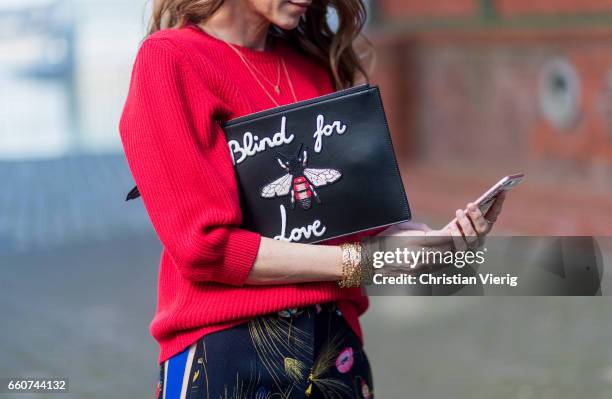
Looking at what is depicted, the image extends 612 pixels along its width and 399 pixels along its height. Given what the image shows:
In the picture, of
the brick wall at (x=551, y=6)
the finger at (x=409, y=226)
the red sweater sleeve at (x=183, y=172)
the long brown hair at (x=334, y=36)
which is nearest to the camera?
the red sweater sleeve at (x=183, y=172)

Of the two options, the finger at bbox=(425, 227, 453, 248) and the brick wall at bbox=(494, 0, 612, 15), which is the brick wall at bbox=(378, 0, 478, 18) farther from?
the finger at bbox=(425, 227, 453, 248)

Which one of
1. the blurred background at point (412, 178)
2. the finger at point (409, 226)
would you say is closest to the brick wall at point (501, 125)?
the blurred background at point (412, 178)

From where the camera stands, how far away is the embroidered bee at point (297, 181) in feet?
6.72

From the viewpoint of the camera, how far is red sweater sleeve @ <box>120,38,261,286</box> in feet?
6.38

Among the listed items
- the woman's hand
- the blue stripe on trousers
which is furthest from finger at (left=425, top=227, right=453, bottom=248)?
the blue stripe on trousers

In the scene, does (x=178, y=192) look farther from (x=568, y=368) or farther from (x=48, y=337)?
(x=48, y=337)

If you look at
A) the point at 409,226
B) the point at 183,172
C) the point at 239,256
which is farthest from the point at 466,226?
the point at 183,172

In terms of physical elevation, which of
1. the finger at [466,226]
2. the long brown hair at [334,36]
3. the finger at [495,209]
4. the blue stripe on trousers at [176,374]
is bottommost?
the blue stripe on trousers at [176,374]

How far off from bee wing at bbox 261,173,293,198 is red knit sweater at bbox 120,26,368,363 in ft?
0.21

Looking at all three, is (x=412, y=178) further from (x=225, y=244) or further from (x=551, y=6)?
(x=225, y=244)

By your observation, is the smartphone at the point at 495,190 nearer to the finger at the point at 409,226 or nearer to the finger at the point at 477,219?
the finger at the point at 477,219

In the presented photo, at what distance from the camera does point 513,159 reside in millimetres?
9109

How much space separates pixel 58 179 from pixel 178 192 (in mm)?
8854

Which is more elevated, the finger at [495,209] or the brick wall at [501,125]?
the brick wall at [501,125]
